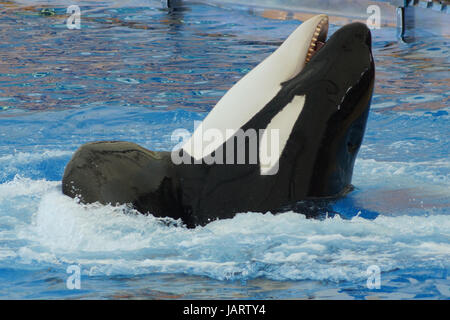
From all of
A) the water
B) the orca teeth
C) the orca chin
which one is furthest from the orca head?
the water

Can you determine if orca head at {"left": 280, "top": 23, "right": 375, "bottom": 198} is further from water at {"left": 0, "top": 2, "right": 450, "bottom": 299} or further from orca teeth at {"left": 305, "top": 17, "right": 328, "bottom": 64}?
water at {"left": 0, "top": 2, "right": 450, "bottom": 299}

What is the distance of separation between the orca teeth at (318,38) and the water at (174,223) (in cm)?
78

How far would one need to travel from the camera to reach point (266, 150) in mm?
4082

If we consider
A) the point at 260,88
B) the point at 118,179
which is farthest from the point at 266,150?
the point at 118,179

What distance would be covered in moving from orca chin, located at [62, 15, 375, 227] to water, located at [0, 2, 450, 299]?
0.10 meters

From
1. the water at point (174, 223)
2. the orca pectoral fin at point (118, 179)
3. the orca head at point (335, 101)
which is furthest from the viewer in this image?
the orca pectoral fin at point (118, 179)

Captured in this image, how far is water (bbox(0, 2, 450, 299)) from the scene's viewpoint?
12.1 ft

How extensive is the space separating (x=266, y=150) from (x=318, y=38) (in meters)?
0.66

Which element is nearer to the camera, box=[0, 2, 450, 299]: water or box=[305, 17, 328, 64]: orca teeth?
box=[0, 2, 450, 299]: water

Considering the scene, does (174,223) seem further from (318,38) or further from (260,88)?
(318,38)

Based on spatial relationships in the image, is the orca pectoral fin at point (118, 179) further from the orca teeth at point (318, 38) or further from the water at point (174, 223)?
the orca teeth at point (318, 38)

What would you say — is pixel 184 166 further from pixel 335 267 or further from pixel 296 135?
pixel 335 267

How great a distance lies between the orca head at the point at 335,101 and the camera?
4.02m

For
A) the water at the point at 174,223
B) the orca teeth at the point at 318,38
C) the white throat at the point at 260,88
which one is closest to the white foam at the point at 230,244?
the water at the point at 174,223
